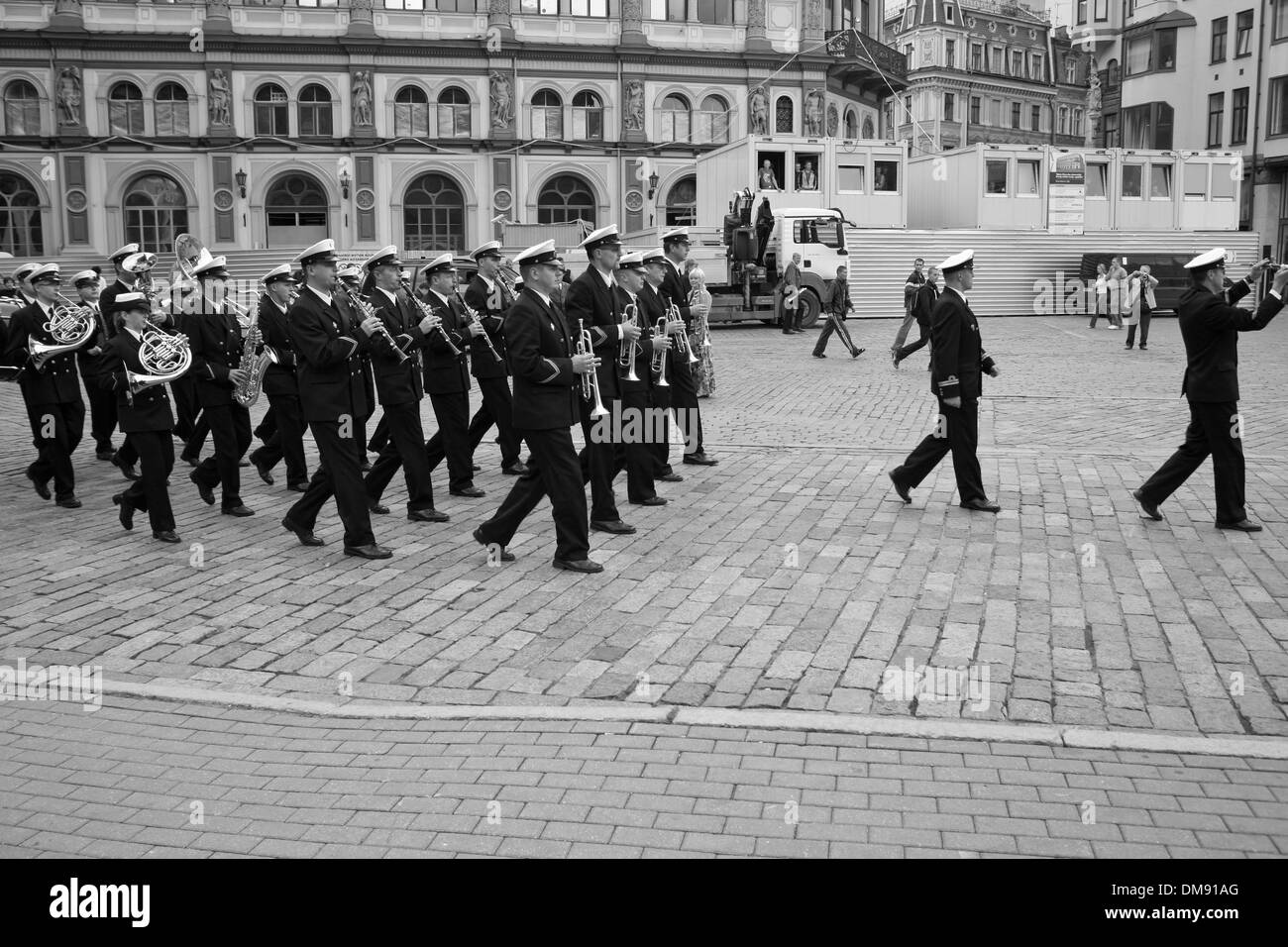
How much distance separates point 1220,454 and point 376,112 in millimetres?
42399

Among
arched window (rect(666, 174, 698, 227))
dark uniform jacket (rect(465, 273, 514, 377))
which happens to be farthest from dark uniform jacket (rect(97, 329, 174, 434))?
arched window (rect(666, 174, 698, 227))

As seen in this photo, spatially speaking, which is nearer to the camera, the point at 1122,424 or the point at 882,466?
the point at 882,466

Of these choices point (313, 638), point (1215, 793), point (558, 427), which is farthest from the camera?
point (558, 427)

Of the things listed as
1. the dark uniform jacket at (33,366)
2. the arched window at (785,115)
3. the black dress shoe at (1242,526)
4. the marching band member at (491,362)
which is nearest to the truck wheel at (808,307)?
the marching band member at (491,362)

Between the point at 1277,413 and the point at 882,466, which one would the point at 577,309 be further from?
the point at 1277,413

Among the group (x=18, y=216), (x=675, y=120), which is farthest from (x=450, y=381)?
(x=18, y=216)

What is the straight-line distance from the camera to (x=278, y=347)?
10.4 m

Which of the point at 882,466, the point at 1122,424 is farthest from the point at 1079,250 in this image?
the point at 882,466

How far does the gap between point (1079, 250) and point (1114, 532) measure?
102ft

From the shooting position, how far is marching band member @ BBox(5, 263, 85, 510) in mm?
11016

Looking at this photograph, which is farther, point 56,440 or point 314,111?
point 314,111

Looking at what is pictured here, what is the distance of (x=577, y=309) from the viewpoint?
9.53 m

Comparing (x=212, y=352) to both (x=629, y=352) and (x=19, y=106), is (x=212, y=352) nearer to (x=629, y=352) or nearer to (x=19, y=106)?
(x=629, y=352)

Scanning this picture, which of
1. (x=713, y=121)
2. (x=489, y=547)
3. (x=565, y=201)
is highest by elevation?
(x=713, y=121)
